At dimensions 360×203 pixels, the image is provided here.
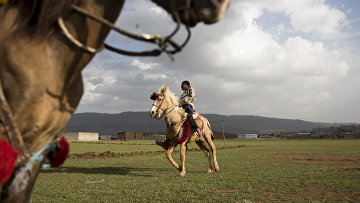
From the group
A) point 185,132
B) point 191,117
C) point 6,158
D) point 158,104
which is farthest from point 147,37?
point 191,117

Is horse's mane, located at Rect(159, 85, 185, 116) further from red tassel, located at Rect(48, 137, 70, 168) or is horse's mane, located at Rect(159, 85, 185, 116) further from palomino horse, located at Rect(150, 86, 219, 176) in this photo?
red tassel, located at Rect(48, 137, 70, 168)

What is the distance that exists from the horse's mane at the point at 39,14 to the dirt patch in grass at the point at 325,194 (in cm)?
555

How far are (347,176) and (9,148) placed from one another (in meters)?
8.77

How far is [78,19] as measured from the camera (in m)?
1.94

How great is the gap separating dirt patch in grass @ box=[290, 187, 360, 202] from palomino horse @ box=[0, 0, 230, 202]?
5.07m

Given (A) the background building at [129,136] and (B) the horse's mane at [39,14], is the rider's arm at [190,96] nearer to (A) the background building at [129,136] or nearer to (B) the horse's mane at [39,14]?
(B) the horse's mane at [39,14]

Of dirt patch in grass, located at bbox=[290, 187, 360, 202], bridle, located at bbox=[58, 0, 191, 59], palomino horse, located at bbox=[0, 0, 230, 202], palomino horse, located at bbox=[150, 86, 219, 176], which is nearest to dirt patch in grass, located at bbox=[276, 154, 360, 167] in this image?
dirt patch in grass, located at bbox=[290, 187, 360, 202]

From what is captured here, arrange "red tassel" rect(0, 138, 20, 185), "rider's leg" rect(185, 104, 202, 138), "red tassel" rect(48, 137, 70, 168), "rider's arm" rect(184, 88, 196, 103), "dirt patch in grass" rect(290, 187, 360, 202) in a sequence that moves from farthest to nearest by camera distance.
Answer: "rider's arm" rect(184, 88, 196, 103)
"rider's leg" rect(185, 104, 202, 138)
"dirt patch in grass" rect(290, 187, 360, 202)
"red tassel" rect(48, 137, 70, 168)
"red tassel" rect(0, 138, 20, 185)

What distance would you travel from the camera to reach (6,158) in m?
1.71

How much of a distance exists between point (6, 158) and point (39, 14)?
3.22 feet

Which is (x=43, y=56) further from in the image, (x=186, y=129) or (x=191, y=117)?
(x=191, y=117)

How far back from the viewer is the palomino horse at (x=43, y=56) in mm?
1721

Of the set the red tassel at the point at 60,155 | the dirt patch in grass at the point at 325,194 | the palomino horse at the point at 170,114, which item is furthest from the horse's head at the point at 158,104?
the red tassel at the point at 60,155

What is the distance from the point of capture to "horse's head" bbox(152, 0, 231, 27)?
184 cm
